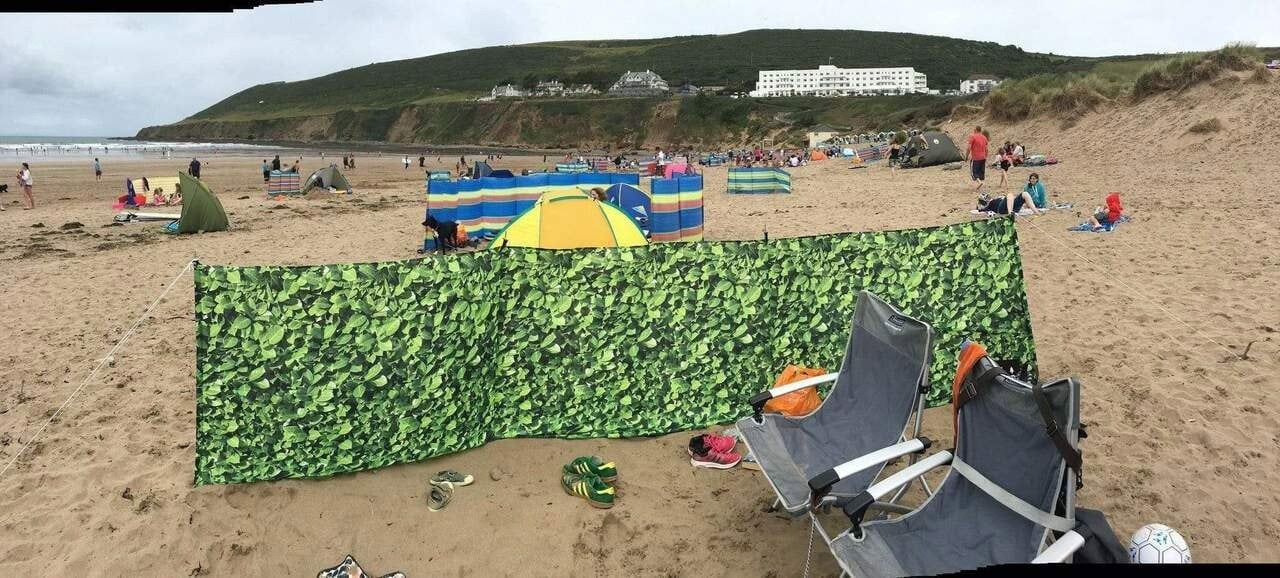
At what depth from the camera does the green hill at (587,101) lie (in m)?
81.2

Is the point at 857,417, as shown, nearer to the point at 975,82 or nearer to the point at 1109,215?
the point at 1109,215

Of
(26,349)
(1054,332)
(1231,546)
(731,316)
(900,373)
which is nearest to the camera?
(1231,546)

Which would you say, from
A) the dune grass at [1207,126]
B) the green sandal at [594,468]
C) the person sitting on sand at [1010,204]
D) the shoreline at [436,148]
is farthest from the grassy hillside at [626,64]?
the green sandal at [594,468]

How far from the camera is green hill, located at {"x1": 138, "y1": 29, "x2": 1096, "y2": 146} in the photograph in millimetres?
81188

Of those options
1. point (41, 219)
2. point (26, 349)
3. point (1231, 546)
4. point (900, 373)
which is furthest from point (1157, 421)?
point (41, 219)

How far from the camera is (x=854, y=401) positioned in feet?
14.2

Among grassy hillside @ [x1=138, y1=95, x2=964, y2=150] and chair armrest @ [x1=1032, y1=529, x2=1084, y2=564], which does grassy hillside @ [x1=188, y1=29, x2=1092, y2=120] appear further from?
chair armrest @ [x1=1032, y1=529, x2=1084, y2=564]

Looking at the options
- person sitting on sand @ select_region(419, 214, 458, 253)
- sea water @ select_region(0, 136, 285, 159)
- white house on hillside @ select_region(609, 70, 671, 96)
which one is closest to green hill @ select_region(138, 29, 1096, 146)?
white house on hillside @ select_region(609, 70, 671, 96)

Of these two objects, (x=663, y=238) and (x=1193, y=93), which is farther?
(x=1193, y=93)

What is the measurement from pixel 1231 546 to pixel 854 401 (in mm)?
1971

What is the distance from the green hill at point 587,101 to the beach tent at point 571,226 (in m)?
49.0

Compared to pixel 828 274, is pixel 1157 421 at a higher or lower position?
lower

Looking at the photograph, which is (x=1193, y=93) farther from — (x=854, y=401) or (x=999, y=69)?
(x=999, y=69)

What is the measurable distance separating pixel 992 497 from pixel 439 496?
308 cm
